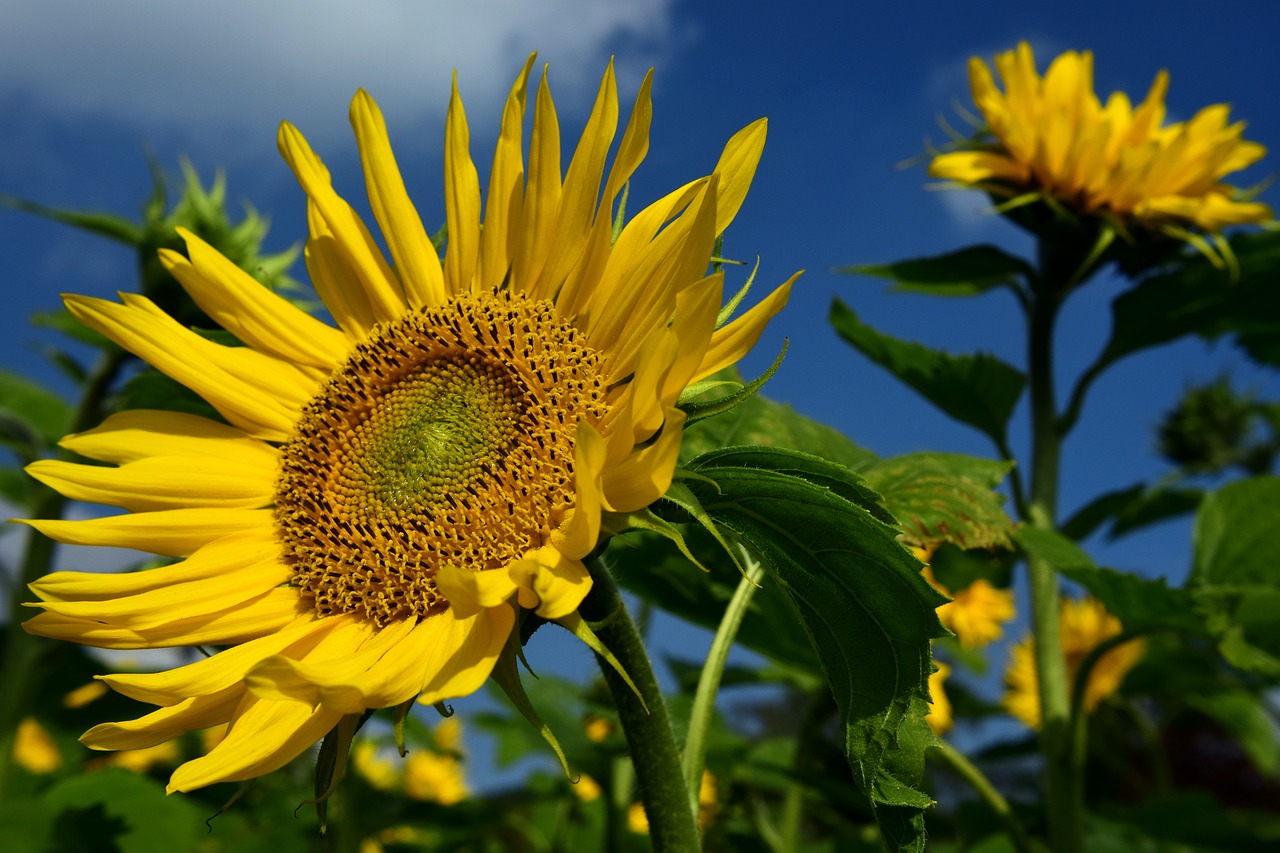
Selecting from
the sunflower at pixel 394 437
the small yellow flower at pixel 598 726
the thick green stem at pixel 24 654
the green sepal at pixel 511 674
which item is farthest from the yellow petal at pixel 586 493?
the small yellow flower at pixel 598 726

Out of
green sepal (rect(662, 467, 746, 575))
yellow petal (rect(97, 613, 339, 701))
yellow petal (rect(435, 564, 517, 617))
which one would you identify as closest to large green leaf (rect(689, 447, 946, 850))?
green sepal (rect(662, 467, 746, 575))

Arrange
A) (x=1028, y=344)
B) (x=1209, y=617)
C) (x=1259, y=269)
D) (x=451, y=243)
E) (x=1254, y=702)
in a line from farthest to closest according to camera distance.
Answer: (x=1254, y=702) → (x=1028, y=344) → (x=1259, y=269) → (x=1209, y=617) → (x=451, y=243)

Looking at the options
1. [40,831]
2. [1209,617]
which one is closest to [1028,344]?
[1209,617]

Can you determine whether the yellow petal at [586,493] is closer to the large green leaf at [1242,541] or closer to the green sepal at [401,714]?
the green sepal at [401,714]

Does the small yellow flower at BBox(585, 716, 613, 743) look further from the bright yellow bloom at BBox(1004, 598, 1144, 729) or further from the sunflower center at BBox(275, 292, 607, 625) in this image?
the bright yellow bloom at BBox(1004, 598, 1144, 729)

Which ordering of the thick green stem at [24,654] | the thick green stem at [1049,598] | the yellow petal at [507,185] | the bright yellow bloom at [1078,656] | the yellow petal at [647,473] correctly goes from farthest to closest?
the bright yellow bloom at [1078,656]
the thick green stem at [24,654]
the thick green stem at [1049,598]
the yellow petal at [507,185]
the yellow petal at [647,473]

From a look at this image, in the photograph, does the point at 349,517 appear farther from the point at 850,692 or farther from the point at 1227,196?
the point at 1227,196

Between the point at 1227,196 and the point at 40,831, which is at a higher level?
the point at 1227,196
